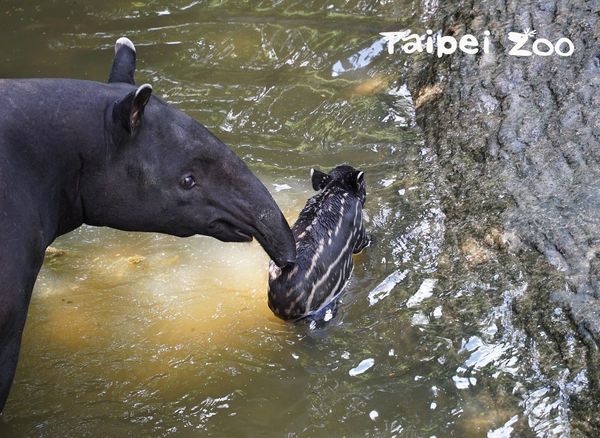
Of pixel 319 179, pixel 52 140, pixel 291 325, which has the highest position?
pixel 52 140

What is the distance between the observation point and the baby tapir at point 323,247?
6586 millimetres

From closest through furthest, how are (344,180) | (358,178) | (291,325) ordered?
(291,325) < (358,178) < (344,180)

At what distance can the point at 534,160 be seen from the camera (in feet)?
24.7

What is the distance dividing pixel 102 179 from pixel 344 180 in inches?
100

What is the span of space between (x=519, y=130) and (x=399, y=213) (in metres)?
1.19

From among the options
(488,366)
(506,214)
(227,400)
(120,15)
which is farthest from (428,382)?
(120,15)

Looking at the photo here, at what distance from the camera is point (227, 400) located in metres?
6.10

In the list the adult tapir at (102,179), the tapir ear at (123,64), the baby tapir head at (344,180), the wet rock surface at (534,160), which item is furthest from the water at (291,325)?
the tapir ear at (123,64)

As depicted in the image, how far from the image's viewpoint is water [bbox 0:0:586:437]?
5.87 m

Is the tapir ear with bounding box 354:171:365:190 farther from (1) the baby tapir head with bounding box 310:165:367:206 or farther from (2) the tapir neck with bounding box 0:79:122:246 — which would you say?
(2) the tapir neck with bounding box 0:79:122:246

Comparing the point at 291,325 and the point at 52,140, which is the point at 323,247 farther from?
the point at 52,140

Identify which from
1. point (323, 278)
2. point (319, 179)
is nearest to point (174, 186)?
point (323, 278)

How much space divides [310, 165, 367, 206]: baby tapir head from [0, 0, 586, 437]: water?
1.24 feet

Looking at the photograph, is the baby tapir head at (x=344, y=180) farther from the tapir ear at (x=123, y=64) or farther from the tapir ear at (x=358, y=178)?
the tapir ear at (x=123, y=64)
